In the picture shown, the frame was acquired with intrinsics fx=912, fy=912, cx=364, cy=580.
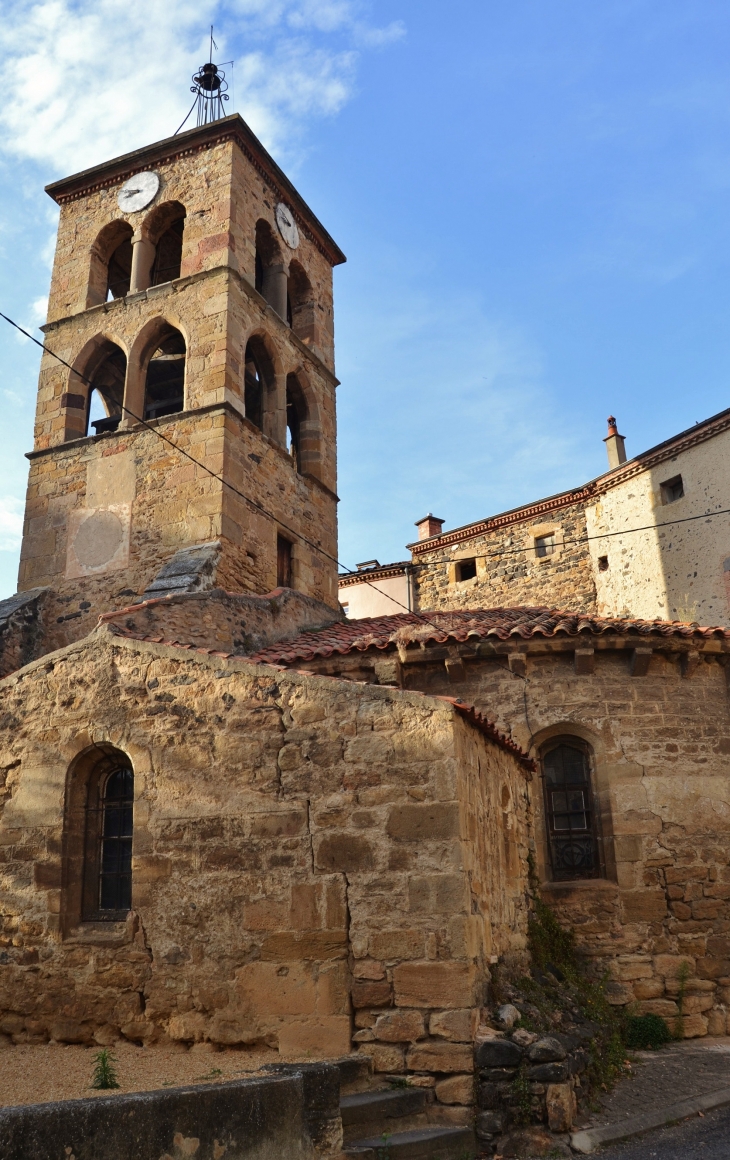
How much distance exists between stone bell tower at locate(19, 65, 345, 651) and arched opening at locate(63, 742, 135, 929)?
5130 millimetres

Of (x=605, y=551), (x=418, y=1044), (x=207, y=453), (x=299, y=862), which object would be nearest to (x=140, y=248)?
(x=207, y=453)

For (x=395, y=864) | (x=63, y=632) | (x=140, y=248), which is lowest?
(x=395, y=864)

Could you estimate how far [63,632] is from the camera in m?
13.4

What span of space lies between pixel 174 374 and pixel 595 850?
10.9 meters

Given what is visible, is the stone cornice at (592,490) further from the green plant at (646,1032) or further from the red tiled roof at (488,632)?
the green plant at (646,1032)

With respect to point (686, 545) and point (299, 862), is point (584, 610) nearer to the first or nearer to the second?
point (686, 545)

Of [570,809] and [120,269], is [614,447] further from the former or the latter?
[570,809]

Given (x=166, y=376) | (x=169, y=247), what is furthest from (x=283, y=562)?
(x=169, y=247)

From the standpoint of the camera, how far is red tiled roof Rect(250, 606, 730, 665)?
971cm

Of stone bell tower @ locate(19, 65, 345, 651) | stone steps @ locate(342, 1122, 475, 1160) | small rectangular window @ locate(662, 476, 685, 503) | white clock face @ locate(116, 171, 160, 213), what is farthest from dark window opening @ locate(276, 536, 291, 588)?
stone steps @ locate(342, 1122, 475, 1160)

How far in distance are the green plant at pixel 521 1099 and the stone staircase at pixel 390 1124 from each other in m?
0.32

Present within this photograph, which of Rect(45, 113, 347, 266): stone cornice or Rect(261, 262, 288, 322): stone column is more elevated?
Rect(45, 113, 347, 266): stone cornice

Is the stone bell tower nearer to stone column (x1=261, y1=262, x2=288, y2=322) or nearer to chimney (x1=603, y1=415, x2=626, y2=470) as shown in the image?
stone column (x1=261, y1=262, x2=288, y2=322)

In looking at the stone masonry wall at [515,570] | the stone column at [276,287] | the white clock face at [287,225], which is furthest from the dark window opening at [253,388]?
the stone masonry wall at [515,570]
